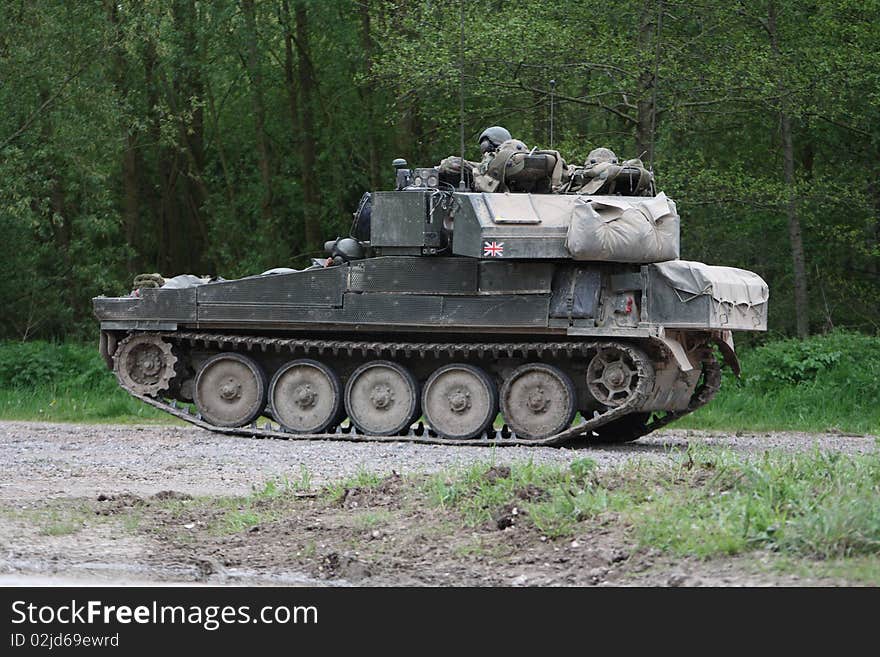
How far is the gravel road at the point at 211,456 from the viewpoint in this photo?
11828 mm

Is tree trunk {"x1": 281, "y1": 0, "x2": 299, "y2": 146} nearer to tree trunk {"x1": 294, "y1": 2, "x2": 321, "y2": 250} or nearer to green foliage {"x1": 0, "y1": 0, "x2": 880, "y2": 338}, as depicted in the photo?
green foliage {"x1": 0, "y1": 0, "x2": 880, "y2": 338}

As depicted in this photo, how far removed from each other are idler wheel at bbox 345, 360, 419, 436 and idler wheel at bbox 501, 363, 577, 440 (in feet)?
3.63

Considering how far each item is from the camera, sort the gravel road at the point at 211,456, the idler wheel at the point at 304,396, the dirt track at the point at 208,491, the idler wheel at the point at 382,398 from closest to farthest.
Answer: the dirt track at the point at 208,491 → the gravel road at the point at 211,456 → the idler wheel at the point at 382,398 → the idler wheel at the point at 304,396

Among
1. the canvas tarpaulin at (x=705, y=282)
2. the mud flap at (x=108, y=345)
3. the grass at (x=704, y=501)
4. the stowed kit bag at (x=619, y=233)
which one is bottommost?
the grass at (x=704, y=501)

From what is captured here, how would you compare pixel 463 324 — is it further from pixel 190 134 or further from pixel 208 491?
pixel 190 134

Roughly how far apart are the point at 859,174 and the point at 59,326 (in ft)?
50.1

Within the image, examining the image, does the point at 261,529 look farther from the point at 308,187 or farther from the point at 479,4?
the point at 308,187

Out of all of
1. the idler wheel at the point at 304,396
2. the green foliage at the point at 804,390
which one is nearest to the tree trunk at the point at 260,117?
the green foliage at the point at 804,390

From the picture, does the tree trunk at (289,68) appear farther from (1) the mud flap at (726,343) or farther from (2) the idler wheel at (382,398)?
(1) the mud flap at (726,343)

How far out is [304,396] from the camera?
16.8 meters

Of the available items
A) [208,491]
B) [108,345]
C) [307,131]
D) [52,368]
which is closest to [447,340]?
[108,345]

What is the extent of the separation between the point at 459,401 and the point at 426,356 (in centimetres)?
69

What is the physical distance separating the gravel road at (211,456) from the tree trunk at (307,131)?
14525 millimetres
